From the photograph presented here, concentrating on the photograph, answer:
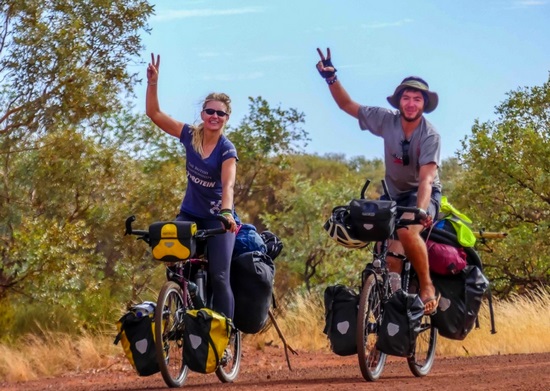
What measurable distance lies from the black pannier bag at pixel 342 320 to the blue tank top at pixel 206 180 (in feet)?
3.58

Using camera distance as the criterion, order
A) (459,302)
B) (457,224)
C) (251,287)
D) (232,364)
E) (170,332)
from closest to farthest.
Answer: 1. (170,332)
2. (251,287)
3. (459,302)
4. (457,224)
5. (232,364)

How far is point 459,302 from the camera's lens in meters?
8.77

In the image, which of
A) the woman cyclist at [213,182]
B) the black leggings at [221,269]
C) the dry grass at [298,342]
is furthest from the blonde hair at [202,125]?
the dry grass at [298,342]

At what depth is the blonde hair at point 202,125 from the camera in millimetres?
8344

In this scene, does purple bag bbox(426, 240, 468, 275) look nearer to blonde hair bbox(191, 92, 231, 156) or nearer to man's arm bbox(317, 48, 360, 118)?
man's arm bbox(317, 48, 360, 118)

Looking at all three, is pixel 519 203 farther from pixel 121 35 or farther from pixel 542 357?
pixel 542 357

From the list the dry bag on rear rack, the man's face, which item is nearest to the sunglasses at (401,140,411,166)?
the man's face

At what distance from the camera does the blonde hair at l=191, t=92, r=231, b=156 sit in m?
8.34

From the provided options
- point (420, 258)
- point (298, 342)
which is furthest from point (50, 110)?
point (420, 258)

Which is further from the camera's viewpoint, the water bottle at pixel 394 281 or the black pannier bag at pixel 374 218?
the water bottle at pixel 394 281

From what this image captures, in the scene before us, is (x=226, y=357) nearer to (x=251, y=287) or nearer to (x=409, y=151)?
(x=251, y=287)

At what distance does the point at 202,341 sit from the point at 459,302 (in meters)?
2.13

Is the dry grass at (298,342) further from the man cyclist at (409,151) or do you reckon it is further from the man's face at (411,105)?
the man's face at (411,105)

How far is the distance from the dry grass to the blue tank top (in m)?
5.37
